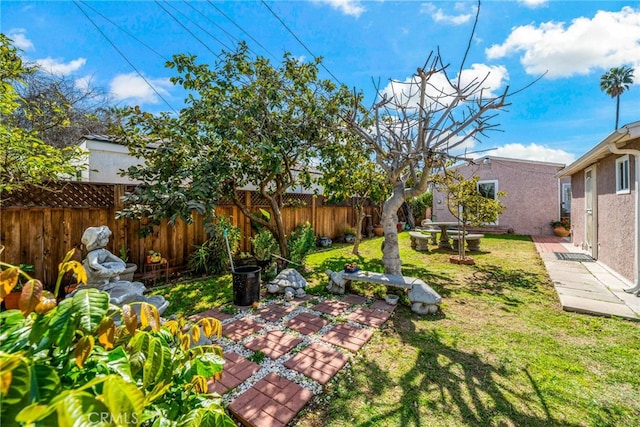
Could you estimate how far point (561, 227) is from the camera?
13469 millimetres

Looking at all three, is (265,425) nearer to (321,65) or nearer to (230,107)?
(230,107)

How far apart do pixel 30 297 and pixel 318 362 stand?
2.86 metres

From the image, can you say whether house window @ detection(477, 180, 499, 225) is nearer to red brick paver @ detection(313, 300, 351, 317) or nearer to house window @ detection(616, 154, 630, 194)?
house window @ detection(616, 154, 630, 194)

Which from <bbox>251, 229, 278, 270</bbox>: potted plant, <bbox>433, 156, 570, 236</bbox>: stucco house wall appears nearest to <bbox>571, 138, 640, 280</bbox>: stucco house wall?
<bbox>433, 156, 570, 236</bbox>: stucco house wall

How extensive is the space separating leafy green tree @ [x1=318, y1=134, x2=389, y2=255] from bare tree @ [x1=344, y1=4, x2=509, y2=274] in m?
1.39

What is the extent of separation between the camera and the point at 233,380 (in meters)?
2.82

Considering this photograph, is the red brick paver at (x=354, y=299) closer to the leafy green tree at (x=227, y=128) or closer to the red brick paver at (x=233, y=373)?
the red brick paver at (x=233, y=373)

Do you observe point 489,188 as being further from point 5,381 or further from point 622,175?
point 5,381

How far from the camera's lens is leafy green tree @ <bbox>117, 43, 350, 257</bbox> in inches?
206

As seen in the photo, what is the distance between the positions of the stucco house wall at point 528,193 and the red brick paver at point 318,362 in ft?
41.9

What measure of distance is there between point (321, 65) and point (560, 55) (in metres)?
6.02

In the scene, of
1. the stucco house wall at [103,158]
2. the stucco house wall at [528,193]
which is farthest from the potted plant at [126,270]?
the stucco house wall at [528,193]

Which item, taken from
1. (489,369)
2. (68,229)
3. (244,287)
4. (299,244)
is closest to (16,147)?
(68,229)

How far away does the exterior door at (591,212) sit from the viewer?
26.4ft
